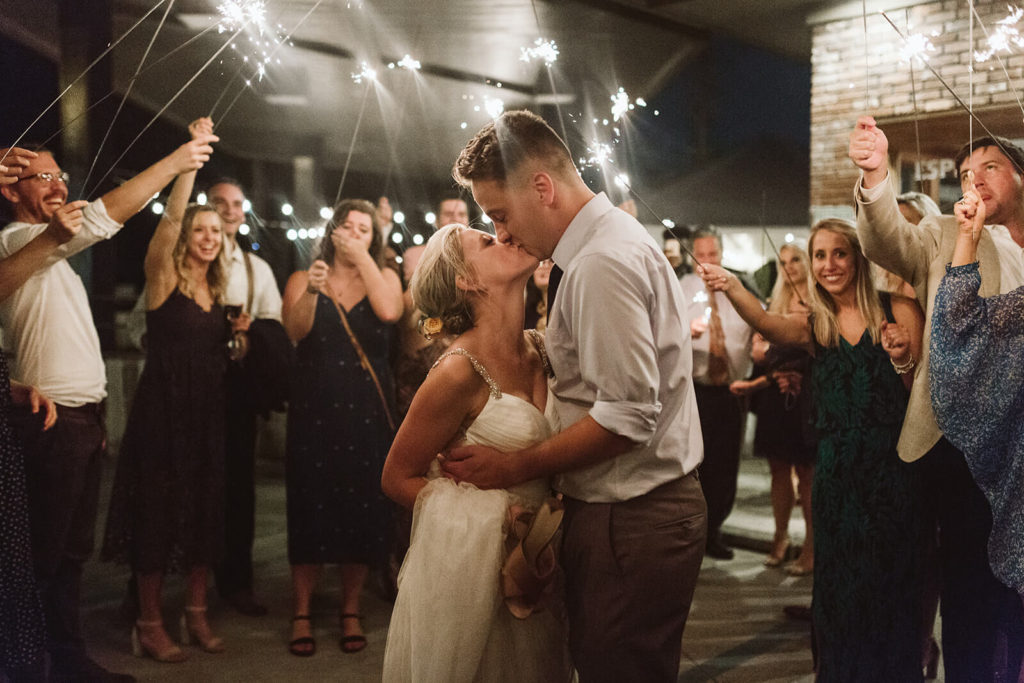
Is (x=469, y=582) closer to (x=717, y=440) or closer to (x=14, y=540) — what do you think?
(x=14, y=540)

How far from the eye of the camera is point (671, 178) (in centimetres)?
443

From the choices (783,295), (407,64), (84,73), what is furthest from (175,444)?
(783,295)

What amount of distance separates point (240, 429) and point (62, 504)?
1026 mm

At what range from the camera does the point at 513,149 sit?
68.6 inches

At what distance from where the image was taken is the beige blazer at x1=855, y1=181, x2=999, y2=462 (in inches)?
88.7

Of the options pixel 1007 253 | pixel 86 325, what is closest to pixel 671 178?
pixel 1007 253

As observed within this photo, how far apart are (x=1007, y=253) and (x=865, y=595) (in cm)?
104

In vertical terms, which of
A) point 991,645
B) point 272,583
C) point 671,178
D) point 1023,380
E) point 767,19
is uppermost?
point 767,19

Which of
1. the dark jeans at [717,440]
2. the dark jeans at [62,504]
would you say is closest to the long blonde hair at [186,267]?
the dark jeans at [62,504]

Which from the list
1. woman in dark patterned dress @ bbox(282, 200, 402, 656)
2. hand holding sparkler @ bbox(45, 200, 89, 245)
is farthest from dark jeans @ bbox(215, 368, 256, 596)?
hand holding sparkler @ bbox(45, 200, 89, 245)

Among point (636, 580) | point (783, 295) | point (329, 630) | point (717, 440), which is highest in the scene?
point (783, 295)

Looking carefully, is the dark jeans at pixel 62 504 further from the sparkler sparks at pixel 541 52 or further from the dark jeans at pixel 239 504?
the sparkler sparks at pixel 541 52

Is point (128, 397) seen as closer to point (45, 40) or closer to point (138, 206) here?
point (138, 206)

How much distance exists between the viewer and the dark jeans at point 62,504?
2449mm
